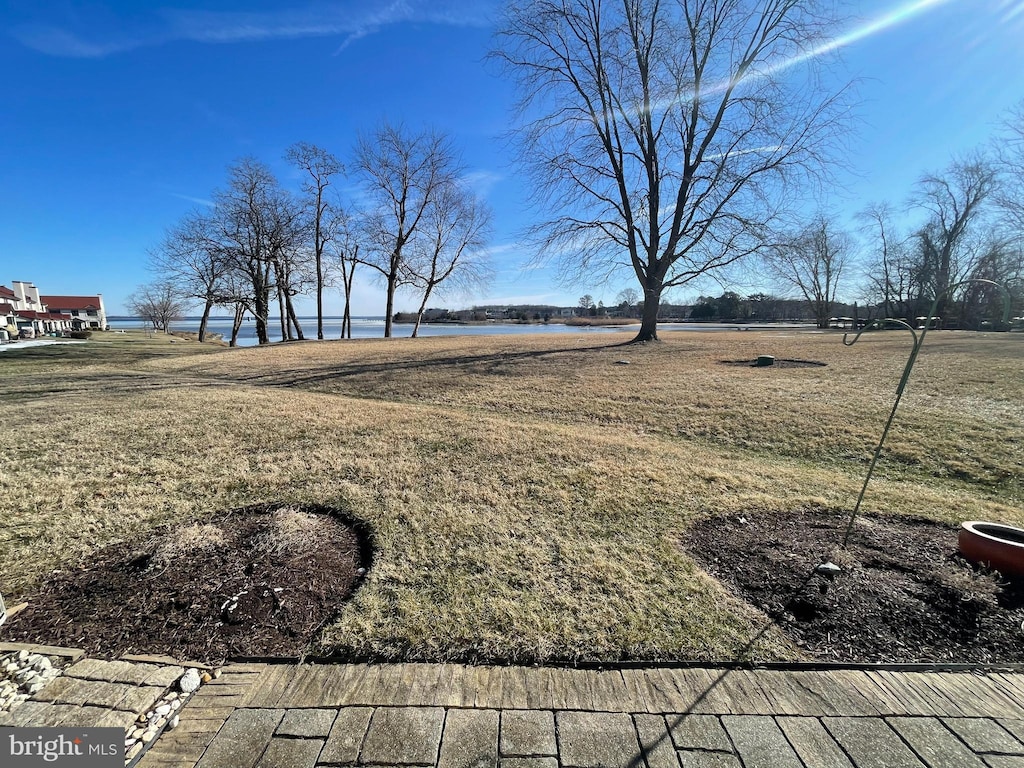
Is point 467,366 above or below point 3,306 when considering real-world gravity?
below

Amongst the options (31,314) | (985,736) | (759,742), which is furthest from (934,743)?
(31,314)

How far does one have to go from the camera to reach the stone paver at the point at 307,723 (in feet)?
5.13

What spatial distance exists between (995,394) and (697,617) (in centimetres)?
904

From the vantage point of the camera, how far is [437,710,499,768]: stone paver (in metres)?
1.46

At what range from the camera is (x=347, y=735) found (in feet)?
5.10

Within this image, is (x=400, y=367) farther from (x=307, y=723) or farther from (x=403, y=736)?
(x=403, y=736)

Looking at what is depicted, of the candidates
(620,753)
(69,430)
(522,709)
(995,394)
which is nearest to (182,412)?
(69,430)

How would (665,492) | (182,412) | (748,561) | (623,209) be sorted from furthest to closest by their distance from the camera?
1. (623,209)
2. (182,412)
3. (665,492)
4. (748,561)

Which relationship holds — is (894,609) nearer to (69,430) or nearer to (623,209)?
(69,430)

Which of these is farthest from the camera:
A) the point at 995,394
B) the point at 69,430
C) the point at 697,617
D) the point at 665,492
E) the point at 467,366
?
the point at 467,366

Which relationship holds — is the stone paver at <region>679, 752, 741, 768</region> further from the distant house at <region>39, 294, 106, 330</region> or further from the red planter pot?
the distant house at <region>39, 294, 106, 330</region>

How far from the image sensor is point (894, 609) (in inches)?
90.6

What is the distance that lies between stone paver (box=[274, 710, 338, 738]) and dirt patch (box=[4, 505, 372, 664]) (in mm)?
367

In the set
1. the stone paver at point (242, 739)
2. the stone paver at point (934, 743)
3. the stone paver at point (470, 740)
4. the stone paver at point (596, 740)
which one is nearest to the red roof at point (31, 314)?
the stone paver at point (242, 739)
